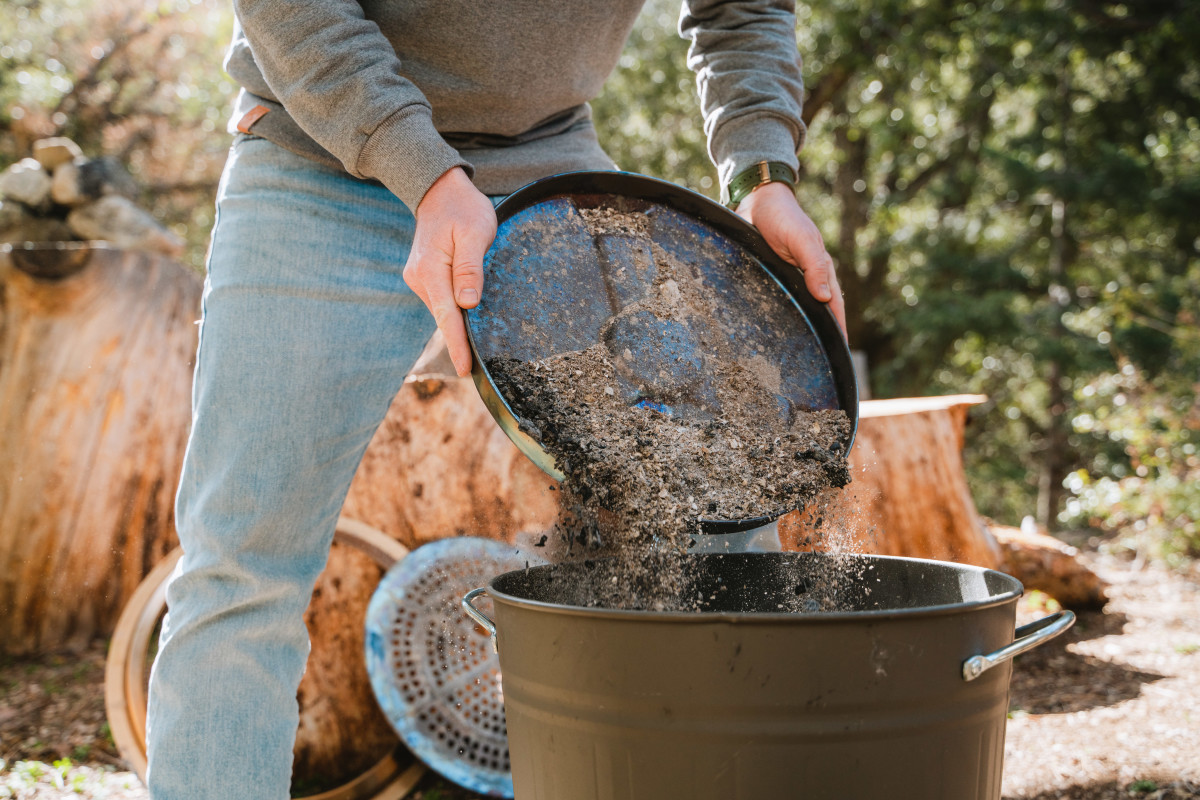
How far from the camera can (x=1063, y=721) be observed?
238cm

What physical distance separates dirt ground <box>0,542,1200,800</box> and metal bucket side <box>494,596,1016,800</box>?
111 cm

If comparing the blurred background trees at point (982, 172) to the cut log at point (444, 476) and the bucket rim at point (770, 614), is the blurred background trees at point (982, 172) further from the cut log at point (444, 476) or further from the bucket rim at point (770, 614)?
the bucket rim at point (770, 614)

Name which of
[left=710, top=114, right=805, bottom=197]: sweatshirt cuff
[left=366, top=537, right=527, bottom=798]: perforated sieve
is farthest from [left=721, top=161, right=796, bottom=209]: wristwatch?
[left=366, top=537, right=527, bottom=798]: perforated sieve

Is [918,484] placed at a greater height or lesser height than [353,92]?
lesser

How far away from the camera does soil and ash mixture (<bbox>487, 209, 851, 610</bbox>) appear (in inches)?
48.4

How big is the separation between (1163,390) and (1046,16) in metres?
3.30

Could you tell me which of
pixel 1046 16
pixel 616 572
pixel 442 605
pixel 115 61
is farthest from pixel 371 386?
pixel 115 61

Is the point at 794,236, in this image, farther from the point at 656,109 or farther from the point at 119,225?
the point at 656,109

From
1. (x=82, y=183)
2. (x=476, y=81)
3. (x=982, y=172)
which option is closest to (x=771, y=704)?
(x=476, y=81)

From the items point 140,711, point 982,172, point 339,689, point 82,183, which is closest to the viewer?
point 140,711

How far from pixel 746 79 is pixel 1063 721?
6.22 feet

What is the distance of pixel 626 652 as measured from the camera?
1012 millimetres

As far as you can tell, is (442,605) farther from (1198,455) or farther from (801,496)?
(1198,455)

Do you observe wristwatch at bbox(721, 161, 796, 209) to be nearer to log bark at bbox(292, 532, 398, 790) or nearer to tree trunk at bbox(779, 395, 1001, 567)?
log bark at bbox(292, 532, 398, 790)
